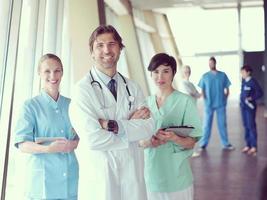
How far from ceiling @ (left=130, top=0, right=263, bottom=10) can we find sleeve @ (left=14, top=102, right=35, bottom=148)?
4666 mm

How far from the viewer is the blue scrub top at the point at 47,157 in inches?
73.6

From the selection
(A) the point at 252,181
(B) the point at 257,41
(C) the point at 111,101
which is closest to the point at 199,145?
(A) the point at 252,181

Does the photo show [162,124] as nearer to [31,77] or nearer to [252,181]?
[31,77]

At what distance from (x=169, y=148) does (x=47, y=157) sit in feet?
1.99

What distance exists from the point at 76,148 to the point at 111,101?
31 centimetres

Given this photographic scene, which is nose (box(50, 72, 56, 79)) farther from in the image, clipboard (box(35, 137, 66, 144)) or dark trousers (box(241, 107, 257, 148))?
dark trousers (box(241, 107, 257, 148))

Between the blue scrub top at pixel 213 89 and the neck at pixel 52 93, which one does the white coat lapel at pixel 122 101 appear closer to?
the neck at pixel 52 93

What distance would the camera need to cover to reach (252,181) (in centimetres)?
394

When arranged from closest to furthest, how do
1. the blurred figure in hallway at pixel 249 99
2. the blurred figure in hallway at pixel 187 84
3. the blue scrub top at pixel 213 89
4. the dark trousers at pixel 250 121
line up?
the blurred figure in hallway at pixel 187 84 → the blurred figure in hallway at pixel 249 99 → the dark trousers at pixel 250 121 → the blue scrub top at pixel 213 89

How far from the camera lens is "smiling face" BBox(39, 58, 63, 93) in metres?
1.90

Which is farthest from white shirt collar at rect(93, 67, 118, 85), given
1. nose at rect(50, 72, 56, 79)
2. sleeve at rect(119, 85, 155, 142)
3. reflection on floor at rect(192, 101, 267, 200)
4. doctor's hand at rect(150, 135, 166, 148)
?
reflection on floor at rect(192, 101, 267, 200)

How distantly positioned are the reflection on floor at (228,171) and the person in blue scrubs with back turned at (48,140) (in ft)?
4.56

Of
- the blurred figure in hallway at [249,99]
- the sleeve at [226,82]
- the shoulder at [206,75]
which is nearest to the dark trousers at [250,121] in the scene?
the blurred figure in hallway at [249,99]

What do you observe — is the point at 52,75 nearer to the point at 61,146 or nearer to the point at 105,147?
the point at 61,146
